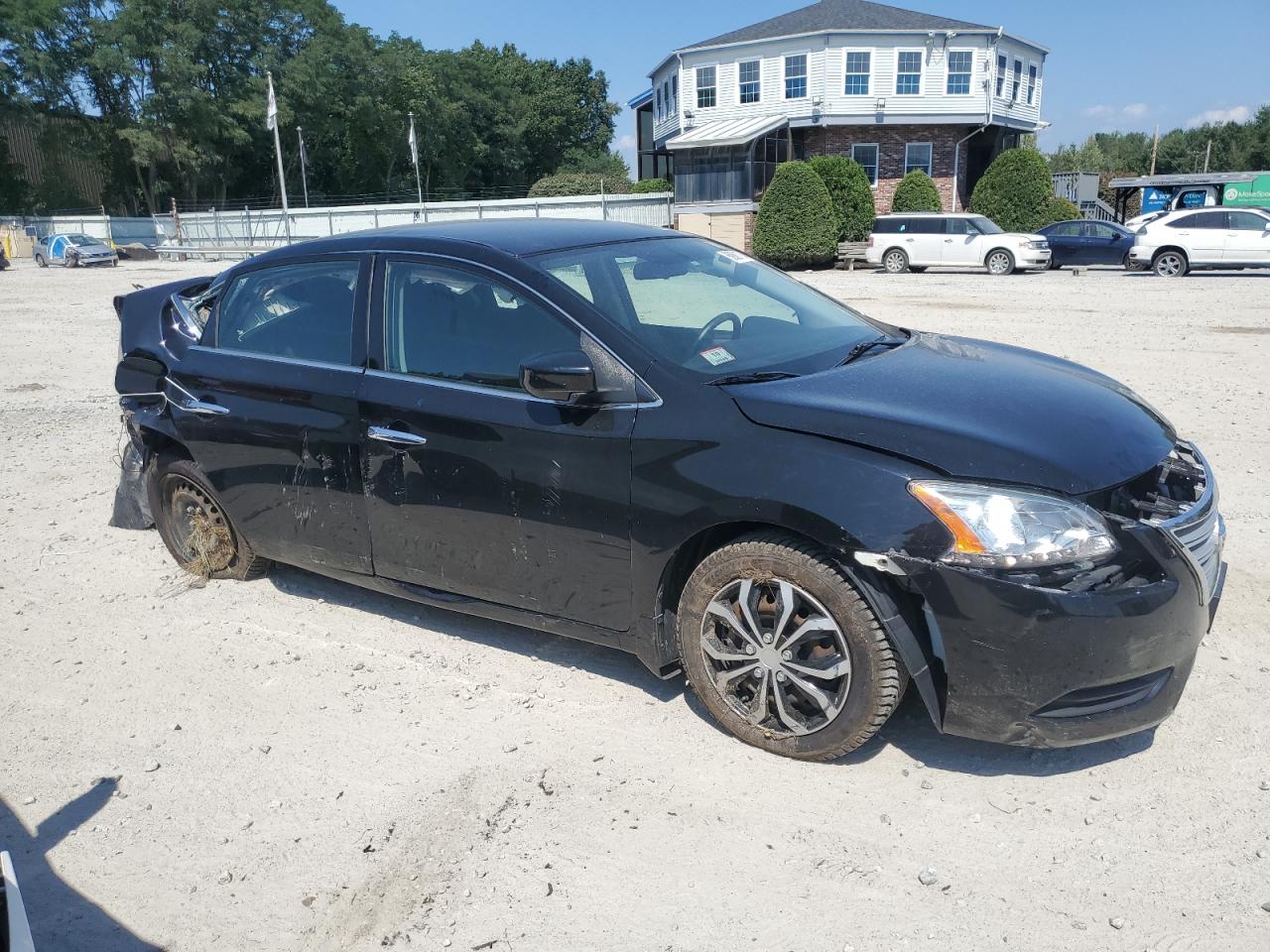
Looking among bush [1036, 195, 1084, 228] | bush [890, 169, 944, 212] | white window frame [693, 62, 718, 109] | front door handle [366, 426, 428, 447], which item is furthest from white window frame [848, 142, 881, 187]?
front door handle [366, 426, 428, 447]

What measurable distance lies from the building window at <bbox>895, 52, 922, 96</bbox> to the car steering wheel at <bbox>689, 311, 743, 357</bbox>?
42399 millimetres

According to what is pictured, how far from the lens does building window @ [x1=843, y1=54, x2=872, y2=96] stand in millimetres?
42000

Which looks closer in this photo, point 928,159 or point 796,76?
point 796,76

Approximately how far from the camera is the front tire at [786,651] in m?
3.18

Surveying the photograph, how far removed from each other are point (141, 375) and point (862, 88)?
41.9 m

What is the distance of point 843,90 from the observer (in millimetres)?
41969

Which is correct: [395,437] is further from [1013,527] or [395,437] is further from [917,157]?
[917,157]

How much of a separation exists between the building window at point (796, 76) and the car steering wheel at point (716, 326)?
4148cm

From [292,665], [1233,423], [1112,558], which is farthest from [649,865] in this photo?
[1233,423]

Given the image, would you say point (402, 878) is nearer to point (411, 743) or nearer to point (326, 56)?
point (411, 743)

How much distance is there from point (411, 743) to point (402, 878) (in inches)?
30.2

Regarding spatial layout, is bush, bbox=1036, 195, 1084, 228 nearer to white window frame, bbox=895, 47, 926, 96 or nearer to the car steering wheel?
white window frame, bbox=895, 47, 926, 96

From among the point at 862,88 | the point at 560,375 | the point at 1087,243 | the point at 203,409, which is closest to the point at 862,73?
the point at 862,88

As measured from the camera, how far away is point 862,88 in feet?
138
